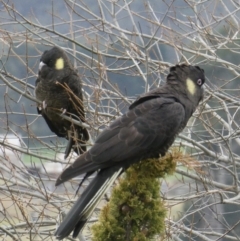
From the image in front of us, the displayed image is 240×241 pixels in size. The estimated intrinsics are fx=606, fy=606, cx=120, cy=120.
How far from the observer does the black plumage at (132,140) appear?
12.2 ft

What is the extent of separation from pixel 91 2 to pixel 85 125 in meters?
2.84

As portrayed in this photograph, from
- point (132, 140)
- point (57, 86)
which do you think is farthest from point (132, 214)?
point (57, 86)

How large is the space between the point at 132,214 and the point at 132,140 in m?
0.65

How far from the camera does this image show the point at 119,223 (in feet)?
11.5

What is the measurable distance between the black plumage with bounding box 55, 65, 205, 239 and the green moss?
142mm

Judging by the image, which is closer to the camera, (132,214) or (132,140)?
(132,214)

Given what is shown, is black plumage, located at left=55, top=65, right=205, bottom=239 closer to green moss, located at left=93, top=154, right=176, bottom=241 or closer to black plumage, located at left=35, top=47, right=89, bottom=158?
green moss, located at left=93, top=154, right=176, bottom=241

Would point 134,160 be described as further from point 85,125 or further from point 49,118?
point 49,118

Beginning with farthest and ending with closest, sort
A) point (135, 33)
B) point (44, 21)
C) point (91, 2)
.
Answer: point (44, 21)
point (91, 2)
point (135, 33)

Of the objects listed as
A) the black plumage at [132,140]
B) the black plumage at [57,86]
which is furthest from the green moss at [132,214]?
the black plumage at [57,86]

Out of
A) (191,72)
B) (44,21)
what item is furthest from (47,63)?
(44,21)

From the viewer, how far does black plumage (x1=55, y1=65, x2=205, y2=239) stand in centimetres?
372

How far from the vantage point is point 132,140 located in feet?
13.2

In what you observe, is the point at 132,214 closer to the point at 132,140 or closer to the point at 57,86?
the point at 132,140
